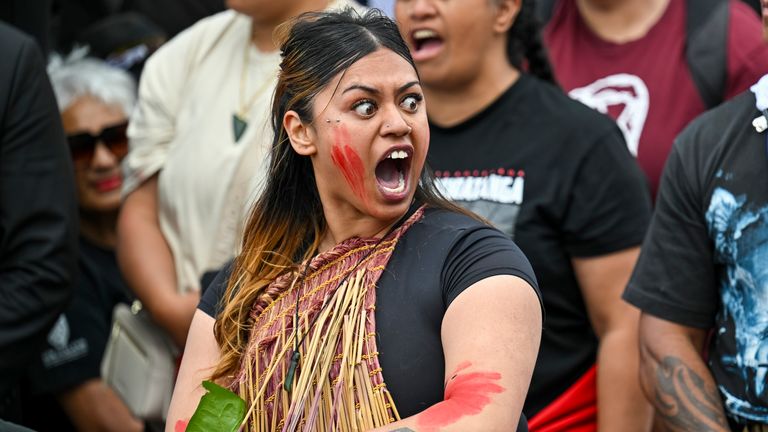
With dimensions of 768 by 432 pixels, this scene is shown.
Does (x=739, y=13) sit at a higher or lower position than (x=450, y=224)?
lower

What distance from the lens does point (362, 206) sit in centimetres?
268

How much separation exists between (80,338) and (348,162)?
7.99 feet

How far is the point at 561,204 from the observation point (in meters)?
3.63

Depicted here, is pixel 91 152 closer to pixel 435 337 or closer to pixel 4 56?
pixel 4 56

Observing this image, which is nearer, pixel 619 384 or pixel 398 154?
pixel 398 154

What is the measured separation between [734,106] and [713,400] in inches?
29.5

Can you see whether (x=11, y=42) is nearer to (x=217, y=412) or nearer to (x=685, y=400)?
(x=217, y=412)

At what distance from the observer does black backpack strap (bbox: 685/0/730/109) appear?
13.6 feet

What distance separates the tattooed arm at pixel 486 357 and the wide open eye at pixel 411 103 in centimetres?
42

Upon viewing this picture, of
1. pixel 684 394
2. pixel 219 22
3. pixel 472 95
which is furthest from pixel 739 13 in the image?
pixel 219 22

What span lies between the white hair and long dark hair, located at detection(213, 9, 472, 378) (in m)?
2.33

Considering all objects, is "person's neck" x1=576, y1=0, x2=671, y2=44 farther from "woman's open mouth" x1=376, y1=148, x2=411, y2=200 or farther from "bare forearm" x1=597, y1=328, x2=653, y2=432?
"woman's open mouth" x1=376, y1=148, x2=411, y2=200

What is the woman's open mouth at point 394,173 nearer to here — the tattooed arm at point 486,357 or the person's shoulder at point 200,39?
the tattooed arm at point 486,357

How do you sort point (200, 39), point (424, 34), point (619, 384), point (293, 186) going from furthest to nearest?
point (200, 39) < point (424, 34) < point (619, 384) < point (293, 186)
